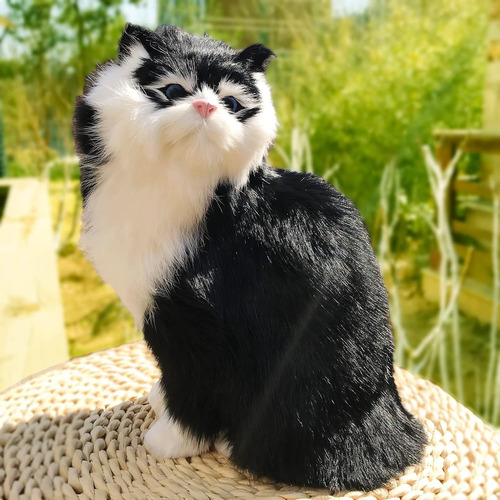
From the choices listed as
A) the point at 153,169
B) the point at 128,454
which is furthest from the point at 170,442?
the point at 153,169

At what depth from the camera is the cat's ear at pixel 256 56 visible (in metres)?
0.62

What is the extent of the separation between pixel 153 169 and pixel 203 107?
0.09m

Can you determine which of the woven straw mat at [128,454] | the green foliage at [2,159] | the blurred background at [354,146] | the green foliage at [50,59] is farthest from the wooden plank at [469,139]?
the green foliage at [2,159]

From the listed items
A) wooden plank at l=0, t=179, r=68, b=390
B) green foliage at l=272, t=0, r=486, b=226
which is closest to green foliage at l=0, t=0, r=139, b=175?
wooden plank at l=0, t=179, r=68, b=390

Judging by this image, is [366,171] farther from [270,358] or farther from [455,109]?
[270,358]

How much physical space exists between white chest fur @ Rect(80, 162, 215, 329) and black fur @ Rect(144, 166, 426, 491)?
20 mm

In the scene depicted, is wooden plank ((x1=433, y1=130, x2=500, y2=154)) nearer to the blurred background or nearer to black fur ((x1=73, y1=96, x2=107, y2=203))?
the blurred background

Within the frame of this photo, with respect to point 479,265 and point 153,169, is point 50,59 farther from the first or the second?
point 479,265

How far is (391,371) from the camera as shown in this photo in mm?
701

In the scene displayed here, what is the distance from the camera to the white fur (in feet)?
1.82

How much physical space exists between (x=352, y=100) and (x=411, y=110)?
20cm

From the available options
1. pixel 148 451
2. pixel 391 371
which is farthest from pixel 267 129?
pixel 148 451

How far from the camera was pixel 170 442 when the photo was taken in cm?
73

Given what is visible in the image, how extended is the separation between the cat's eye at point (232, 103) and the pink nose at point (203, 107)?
0.15 ft
